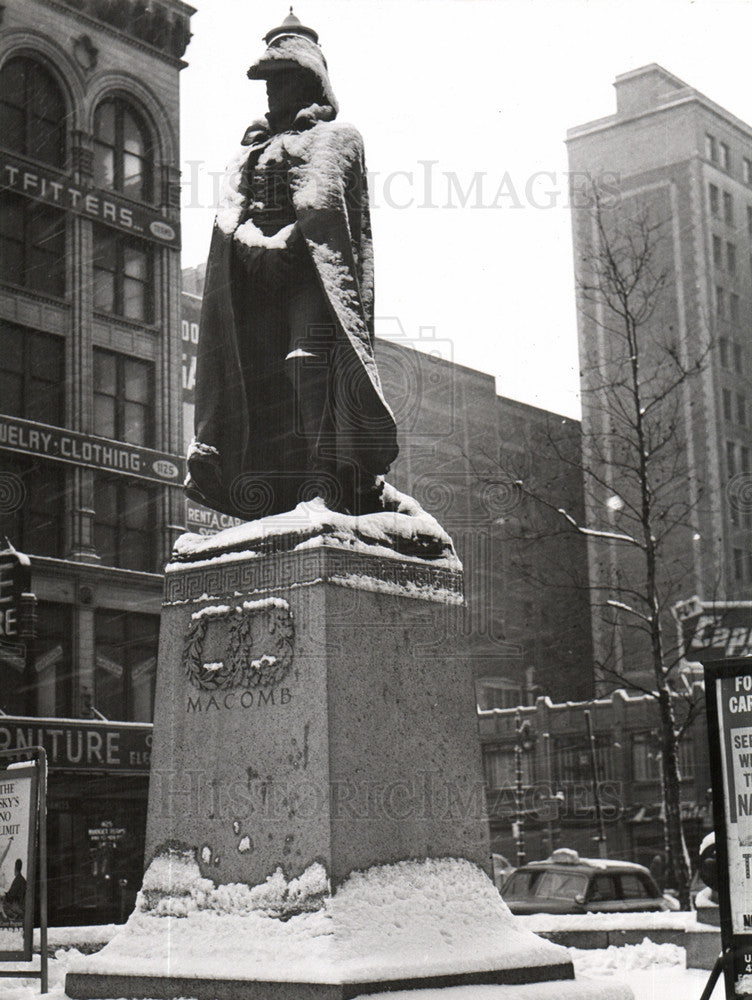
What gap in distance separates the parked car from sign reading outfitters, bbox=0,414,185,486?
14976 mm

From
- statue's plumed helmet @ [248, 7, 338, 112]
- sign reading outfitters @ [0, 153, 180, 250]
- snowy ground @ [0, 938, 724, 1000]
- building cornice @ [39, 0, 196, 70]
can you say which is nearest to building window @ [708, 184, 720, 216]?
building cornice @ [39, 0, 196, 70]

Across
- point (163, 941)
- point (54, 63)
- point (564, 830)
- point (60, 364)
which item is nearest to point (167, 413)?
point (60, 364)

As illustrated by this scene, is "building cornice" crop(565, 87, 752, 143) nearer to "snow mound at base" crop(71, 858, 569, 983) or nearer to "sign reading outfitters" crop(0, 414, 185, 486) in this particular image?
"sign reading outfitters" crop(0, 414, 185, 486)

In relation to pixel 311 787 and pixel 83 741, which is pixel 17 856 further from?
pixel 83 741

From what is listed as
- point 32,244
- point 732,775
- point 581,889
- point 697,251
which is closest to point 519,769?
point 697,251

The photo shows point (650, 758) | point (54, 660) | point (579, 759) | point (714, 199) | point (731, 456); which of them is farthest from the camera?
point (714, 199)

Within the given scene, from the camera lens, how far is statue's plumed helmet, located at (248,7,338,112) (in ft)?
27.6

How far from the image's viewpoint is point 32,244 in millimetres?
30781

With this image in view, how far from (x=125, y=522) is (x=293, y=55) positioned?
24273 mm

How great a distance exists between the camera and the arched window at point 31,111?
30.7m

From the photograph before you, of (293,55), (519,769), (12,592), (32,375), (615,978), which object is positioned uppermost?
(32,375)

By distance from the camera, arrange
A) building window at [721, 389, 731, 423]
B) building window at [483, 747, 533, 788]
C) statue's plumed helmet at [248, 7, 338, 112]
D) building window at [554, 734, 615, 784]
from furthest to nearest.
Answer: building window at [721, 389, 731, 423]
building window at [483, 747, 533, 788]
building window at [554, 734, 615, 784]
statue's plumed helmet at [248, 7, 338, 112]

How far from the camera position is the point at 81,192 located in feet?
104

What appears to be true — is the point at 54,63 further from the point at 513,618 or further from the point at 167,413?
the point at 513,618
